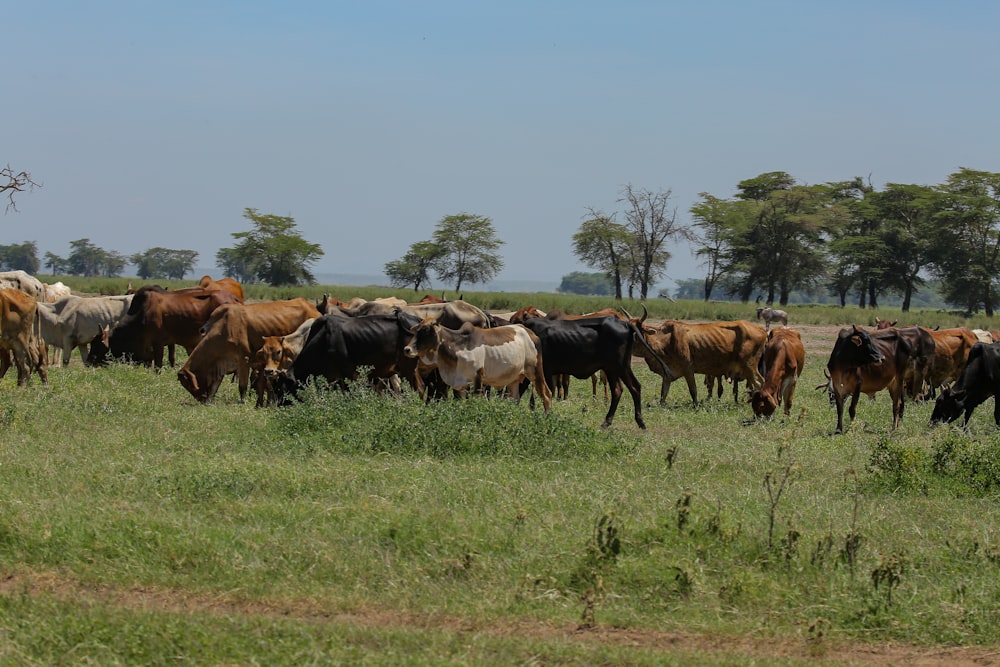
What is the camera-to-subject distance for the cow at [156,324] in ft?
59.6

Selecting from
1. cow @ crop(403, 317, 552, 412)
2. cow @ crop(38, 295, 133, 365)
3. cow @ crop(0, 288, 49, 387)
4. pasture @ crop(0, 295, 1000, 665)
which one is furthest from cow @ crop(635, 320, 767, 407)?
cow @ crop(38, 295, 133, 365)

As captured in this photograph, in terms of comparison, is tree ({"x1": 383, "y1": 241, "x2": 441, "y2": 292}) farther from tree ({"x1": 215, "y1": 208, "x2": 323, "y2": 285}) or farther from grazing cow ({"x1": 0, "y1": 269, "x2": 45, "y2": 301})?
grazing cow ({"x1": 0, "y1": 269, "x2": 45, "y2": 301})

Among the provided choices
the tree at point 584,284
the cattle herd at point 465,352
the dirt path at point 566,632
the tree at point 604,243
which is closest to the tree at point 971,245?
the tree at point 604,243

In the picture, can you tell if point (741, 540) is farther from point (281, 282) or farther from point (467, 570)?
point (281, 282)

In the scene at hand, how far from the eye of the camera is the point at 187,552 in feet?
23.9

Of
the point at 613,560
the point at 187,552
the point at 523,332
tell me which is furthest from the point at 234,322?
the point at 613,560

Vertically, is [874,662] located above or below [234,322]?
below

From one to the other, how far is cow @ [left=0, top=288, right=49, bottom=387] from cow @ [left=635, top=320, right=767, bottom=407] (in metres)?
9.05

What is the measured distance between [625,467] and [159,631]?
5.10 meters

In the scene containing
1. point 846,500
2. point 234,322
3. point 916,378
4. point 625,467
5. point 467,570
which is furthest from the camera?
point 916,378

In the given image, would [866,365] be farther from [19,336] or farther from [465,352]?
[19,336]

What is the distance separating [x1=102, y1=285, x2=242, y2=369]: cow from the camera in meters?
18.2

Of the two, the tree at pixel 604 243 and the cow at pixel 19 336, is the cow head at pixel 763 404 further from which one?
the tree at pixel 604 243

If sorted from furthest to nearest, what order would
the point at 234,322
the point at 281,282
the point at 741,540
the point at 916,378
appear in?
the point at 281,282 → the point at 916,378 → the point at 234,322 → the point at 741,540
